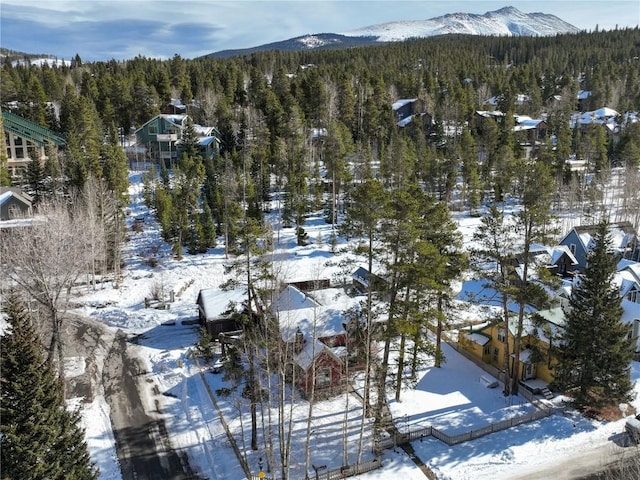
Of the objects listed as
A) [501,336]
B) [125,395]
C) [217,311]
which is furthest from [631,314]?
[125,395]

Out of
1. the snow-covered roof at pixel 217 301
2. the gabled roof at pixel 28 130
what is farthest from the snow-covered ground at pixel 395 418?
the gabled roof at pixel 28 130

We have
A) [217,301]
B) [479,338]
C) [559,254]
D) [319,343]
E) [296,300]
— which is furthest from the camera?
[559,254]

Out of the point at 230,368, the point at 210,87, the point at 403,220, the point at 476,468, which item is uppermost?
the point at 210,87

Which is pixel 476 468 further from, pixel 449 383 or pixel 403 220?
A: pixel 403 220

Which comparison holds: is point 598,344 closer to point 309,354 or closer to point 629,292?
point 629,292

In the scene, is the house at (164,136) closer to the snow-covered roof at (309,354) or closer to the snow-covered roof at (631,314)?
the snow-covered roof at (309,354)

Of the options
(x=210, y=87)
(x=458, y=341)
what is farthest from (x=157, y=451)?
(x=210, y=87)
